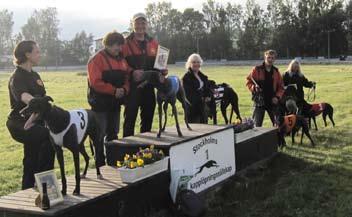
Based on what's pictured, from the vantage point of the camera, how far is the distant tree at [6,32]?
108125 mm

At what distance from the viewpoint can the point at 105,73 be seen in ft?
21.1

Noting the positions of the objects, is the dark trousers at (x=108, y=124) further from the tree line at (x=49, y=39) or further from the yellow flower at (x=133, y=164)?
the tree line at (x=49, y=39)

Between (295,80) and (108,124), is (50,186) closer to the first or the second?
(108,124)

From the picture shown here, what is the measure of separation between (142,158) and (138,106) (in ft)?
6.26

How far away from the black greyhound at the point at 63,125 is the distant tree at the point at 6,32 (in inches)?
4286

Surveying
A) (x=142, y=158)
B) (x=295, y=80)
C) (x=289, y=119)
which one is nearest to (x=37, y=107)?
(x=142, y=158)

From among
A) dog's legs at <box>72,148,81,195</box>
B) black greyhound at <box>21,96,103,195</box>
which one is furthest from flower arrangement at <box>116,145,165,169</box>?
dog's legs at <box>72,148,81,195</box>

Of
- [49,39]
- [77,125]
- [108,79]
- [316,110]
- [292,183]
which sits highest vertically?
[49,39]

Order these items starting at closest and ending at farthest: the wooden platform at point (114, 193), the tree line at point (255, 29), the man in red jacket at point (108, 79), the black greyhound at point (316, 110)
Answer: the wooden platform at point (114, 193), the man in red jacket at point (108, 79), the black greyhound at point (316, 110), the tree line at point (255, 29)

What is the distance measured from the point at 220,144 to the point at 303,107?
16.4 feet

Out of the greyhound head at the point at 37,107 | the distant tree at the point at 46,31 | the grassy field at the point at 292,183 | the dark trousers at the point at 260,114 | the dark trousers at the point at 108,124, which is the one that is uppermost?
the distant tree at the point at 46,31

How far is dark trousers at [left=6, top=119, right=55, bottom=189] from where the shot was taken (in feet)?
18.1

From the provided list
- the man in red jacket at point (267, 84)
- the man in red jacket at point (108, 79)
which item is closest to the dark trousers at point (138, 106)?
the man in red jacket at point (108, 79)

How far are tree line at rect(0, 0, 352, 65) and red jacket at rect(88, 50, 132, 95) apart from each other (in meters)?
73.1
